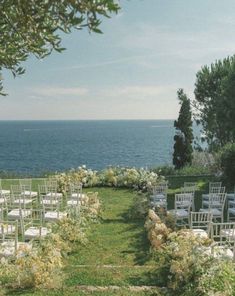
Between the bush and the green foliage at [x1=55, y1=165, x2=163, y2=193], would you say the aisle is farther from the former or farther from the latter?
the green foliage at [x1=55, y1=165, x2=163, y2=193]

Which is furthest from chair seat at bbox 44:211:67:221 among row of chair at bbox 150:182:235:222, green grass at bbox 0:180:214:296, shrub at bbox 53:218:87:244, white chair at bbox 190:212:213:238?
white chair at bbox 190:212:213:238

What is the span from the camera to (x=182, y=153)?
2998 cm

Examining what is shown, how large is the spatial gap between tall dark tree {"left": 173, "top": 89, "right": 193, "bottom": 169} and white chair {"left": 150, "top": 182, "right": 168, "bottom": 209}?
12.3 m

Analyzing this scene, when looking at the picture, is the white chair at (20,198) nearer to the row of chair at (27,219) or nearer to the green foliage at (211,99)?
the row of chair at (27,219)

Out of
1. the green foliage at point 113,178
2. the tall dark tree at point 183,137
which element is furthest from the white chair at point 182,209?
the tall dark tree at point 183,137

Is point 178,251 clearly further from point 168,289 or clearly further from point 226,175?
point 226,175

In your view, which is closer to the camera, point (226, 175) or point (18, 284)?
point (18, 284)

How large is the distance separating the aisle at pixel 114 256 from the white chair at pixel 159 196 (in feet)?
3.02

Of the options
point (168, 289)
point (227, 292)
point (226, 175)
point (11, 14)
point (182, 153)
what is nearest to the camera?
point (11, 14)

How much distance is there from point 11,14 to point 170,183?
1725cm

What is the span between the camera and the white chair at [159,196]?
51.3ft

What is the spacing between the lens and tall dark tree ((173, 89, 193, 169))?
29969 mm

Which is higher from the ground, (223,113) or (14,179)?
(223,113)

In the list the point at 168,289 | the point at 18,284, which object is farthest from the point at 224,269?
the point at 18,284
